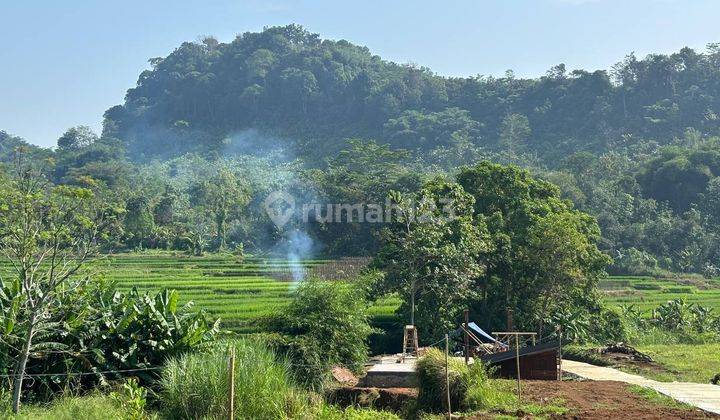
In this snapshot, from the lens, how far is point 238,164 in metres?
107

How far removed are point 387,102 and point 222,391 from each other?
115027 millimetres

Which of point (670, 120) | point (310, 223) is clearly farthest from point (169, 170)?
point (670, 120)

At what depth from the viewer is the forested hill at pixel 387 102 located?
104000 millimetres

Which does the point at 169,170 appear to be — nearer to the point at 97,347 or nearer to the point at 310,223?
the point at 310,223

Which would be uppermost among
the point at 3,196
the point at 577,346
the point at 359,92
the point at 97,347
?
the point at 359,92

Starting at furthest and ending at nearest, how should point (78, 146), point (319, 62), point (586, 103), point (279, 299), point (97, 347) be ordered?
point (319, 62) → point (78, 146) → point (586, 103) → point (279, 299) → point (97, 347)

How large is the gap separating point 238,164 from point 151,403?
93417 mm

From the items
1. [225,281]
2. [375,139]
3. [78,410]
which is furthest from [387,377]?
[375,139]

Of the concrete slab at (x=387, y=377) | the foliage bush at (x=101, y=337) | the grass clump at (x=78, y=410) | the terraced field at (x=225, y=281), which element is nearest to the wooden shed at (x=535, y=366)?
the concrete slab at (x=387, y=377)

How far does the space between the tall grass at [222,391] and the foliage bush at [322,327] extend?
5.41 meters

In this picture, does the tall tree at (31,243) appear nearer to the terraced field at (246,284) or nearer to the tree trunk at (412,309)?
the terraced field at (246,284)

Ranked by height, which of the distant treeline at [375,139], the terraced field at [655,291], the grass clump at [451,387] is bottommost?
the terraced field at [655,291]

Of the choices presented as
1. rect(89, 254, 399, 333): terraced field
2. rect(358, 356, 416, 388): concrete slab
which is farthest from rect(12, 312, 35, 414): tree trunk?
rect(89, 254, 399, 333): terraced field

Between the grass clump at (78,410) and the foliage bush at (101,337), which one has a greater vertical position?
the foliage bush at (101,337)
